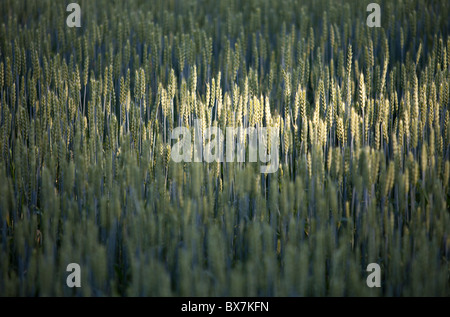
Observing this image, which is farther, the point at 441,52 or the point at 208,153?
the point at 441,52

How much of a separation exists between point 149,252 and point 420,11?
3384mm

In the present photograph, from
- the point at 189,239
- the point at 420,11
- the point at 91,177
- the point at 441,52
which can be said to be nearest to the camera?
the point at 189,239

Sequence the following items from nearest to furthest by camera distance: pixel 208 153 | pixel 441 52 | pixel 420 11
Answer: pixel 208 153, pixel 441 52, pixel 420 11

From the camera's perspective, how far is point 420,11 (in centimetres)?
421

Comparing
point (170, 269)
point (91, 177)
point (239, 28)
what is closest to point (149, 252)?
point (170, 269)

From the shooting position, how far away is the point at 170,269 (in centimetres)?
187

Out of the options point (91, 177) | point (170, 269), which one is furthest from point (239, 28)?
point (170, 269)

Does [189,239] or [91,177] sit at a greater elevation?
[91,177]
